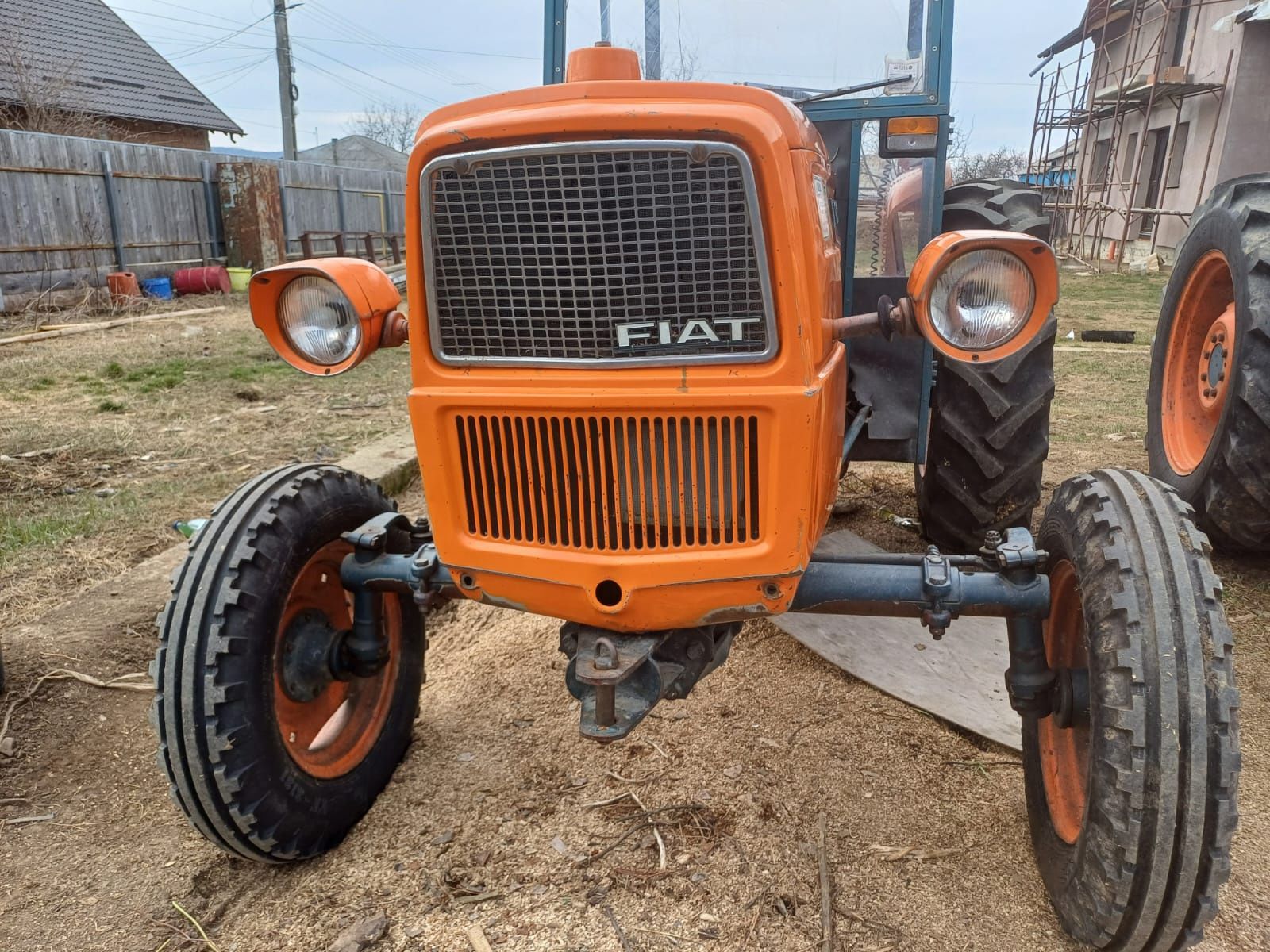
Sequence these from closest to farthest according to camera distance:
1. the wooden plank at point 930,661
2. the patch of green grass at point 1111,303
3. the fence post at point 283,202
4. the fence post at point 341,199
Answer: the wooden plank at point 930,661 → the patch of green grass at point 1111,303 → the fence post at point 283,202 → the fence post at point 341,199

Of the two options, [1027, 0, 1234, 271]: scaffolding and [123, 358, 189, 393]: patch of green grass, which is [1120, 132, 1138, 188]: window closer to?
[1027, 0, 1234, 271]: scaffolding

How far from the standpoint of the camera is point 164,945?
224 cm

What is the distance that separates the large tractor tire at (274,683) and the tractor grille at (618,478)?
67cm

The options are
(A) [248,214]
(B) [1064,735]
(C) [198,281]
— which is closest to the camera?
(B) [1064,735]

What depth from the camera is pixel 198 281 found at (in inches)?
559

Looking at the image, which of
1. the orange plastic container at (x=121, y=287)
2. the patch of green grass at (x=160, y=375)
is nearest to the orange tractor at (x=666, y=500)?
the patch of green grass at (x=160, y=375)

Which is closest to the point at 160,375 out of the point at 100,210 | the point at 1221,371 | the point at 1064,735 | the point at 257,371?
the point at 257,371

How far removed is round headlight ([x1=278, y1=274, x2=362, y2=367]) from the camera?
87.0 inches

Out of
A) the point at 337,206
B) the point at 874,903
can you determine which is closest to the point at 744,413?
the point at 874,903

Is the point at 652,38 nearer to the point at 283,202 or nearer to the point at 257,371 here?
the point at 257,371

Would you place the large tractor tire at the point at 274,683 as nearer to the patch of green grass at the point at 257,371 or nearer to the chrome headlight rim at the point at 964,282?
the chrome headlight rim at the point at 964,282

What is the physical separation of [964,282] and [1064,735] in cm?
117

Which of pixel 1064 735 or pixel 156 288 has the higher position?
pixel 1064 735

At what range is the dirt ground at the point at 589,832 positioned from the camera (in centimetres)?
220
